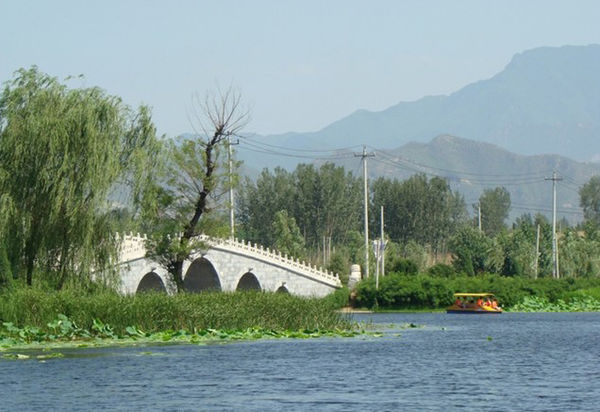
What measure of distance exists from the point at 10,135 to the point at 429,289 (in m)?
42.7

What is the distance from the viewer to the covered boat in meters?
73.7

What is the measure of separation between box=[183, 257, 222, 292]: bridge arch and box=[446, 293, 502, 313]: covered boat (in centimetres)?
1533

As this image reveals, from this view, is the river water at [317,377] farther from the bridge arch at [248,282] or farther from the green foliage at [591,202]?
the green foliage at [591,202]

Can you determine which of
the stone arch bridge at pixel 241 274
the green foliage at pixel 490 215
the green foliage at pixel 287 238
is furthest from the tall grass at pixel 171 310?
the green foliage at pixel 490 215

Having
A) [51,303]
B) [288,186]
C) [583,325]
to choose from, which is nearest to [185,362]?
[51,303]

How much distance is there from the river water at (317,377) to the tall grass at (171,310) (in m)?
1.25

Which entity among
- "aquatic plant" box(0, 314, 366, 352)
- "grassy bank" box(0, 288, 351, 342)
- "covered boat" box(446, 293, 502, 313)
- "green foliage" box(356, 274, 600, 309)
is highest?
"green foliage" box(356, 274, 600, 309)

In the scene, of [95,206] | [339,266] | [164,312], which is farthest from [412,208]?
[164,312]

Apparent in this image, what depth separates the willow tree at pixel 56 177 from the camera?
134 feet

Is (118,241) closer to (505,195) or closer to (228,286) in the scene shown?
(228,286)

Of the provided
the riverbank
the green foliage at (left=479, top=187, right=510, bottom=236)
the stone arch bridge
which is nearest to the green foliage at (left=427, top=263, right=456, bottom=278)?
the stone arch bridge

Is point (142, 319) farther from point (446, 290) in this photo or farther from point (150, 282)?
point (446, 290)

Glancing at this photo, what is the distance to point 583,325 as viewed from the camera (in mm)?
57156

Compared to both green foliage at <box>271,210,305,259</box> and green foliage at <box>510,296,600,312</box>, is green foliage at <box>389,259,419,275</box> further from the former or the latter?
green foliage at <box>271,210,305,259</box>
